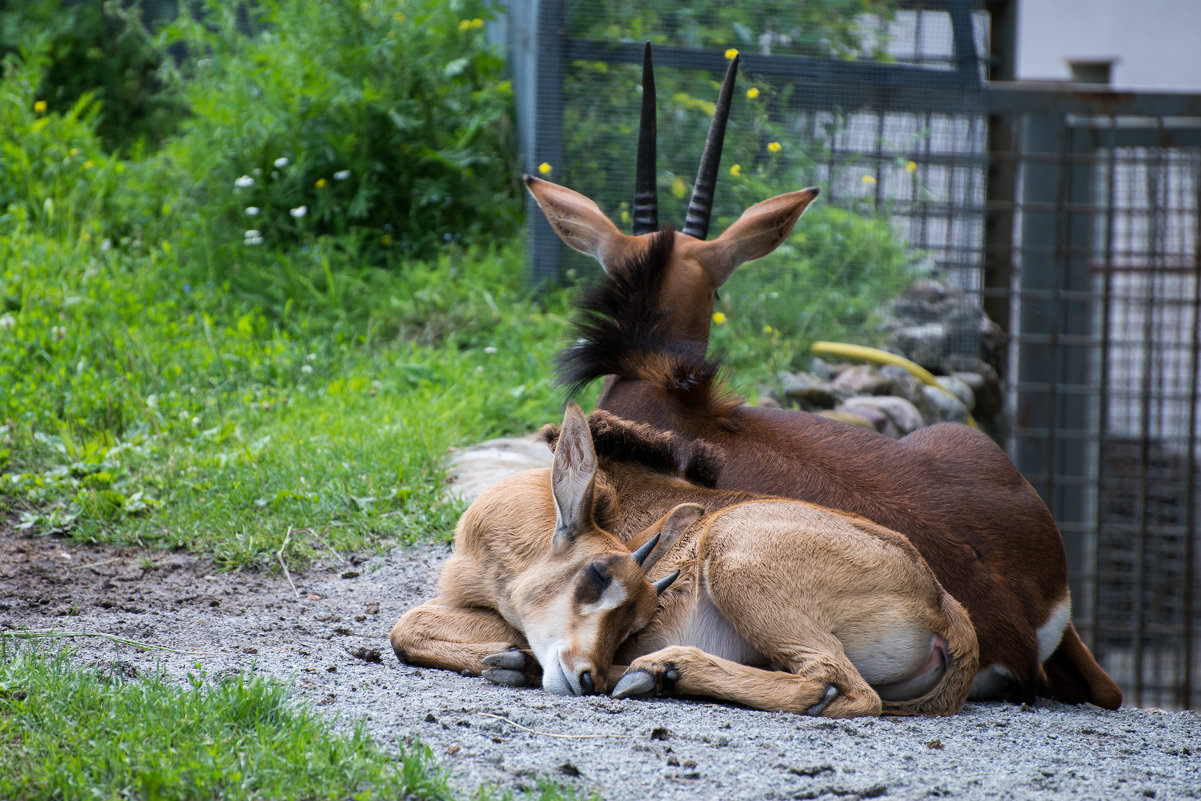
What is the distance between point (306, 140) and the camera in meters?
8.58

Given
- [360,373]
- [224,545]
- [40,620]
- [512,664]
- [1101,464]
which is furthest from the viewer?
[1101,464]

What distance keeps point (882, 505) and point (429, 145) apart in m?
6.28

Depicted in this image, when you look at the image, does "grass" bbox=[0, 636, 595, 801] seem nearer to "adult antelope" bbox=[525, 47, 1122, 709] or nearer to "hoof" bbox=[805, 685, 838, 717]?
"hoof" bbox=[805, 685, 838, 717]

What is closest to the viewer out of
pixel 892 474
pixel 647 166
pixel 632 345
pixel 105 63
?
pixel 892 474

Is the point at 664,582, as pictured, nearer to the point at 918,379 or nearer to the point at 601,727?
the point at 601,727

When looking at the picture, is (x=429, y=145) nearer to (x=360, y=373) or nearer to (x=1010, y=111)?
(x=360, y=373)

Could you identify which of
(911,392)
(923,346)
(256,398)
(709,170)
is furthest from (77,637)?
(923,346)

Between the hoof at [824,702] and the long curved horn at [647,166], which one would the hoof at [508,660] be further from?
the long curved horn at [647,166]

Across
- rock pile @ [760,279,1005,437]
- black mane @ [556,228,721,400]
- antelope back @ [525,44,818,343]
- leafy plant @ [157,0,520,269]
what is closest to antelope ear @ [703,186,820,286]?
antelope back @ [525,44,818,343]

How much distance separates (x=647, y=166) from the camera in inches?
224

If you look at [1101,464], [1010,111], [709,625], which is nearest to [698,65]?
[1010,111]

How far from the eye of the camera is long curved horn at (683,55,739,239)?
5660 millimetres

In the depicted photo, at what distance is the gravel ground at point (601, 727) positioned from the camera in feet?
8.54

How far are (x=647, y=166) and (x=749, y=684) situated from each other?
126 inches
